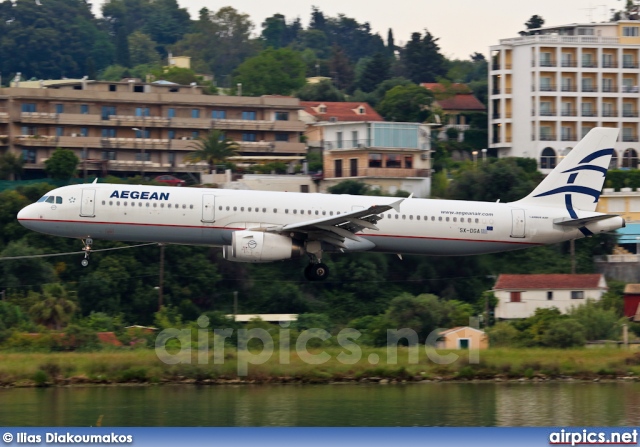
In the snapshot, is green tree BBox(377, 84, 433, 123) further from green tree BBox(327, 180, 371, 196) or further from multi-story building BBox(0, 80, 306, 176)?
green tree BBox(327, 180, 371, 196)

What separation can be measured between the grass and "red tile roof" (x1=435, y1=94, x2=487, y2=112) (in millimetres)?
96754

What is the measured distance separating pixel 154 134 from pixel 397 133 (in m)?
29.6

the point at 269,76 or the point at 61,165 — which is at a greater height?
the point at 269,76

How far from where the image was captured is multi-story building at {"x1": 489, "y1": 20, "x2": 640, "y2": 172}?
123 meters

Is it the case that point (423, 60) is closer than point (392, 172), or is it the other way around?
point (392, 172)

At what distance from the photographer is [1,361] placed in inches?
1982

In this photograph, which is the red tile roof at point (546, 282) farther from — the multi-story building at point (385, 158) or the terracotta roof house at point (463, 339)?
the multi-story building at point (385, 158)

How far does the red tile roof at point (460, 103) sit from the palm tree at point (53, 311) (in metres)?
84.1

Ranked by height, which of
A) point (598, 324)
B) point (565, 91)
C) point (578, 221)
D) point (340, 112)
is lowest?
point (598, 324)

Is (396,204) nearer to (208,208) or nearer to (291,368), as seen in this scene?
(208,208)

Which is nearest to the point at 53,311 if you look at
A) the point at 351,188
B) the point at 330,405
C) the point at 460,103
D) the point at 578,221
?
the point at 330,405

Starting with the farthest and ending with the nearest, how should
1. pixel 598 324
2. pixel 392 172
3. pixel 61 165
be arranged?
1. pixel 61 165
2. pixel 392 172
3. pixel 598 324

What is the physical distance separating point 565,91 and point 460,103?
1037 inches
